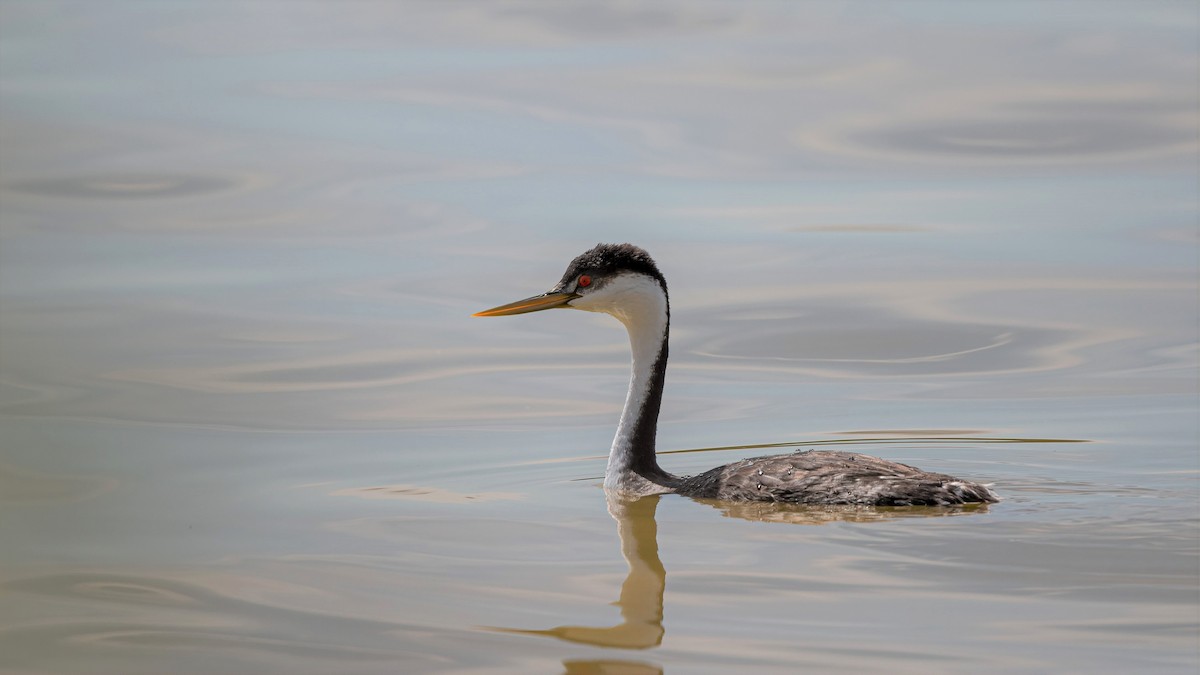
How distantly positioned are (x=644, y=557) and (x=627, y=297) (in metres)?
2.15

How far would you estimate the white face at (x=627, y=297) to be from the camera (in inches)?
377

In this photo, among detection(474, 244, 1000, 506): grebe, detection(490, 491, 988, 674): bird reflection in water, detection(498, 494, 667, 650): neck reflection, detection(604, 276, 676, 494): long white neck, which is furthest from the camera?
detection(604, 276, 676, 494): long white neck

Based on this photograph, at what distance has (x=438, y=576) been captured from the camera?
7.48 m

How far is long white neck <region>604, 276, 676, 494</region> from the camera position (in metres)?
9.52

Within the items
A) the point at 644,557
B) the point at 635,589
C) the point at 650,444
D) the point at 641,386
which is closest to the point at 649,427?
the point at 650,444

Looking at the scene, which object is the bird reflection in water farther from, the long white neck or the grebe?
the long white neck

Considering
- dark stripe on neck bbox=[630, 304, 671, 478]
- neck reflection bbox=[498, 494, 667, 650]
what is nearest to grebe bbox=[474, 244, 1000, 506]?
dark stripe on neck bbox=[630, 304, 671, 478]

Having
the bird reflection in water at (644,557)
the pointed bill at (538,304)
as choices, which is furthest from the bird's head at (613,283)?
the bird reflection in water at (644,557)

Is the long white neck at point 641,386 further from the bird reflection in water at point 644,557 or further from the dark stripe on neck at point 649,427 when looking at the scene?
the bird reflection in water at point 644,557

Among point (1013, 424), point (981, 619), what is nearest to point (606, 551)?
point (981, 619)

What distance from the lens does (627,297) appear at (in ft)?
31.6

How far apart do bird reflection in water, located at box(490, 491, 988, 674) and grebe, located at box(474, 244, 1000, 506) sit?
82 millimetres

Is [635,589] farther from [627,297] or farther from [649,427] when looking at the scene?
[627,297]

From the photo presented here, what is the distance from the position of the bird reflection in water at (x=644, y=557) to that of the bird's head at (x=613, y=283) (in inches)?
42.6
